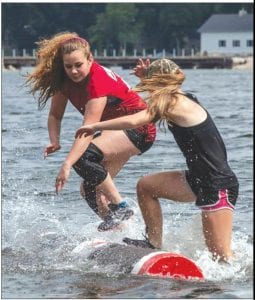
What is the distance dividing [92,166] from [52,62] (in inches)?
38.8

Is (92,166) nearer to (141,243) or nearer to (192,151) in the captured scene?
(141,243)

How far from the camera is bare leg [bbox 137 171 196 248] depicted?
9.91 meters

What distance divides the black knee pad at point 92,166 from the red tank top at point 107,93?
315 mm

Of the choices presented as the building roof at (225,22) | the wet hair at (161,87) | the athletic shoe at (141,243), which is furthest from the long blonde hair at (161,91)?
the building roof at (225,22)

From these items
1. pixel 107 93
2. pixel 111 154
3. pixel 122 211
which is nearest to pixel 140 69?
pixel 107 93

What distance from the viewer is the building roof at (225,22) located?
412 ft

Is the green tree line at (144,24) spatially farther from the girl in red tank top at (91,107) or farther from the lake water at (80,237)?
the girl in red tank top at (91,107)

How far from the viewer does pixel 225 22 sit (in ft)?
420

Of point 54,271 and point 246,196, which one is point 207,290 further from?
point 246,196

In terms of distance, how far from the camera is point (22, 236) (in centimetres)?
1195

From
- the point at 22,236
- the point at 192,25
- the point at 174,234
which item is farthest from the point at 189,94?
the point at 192,25

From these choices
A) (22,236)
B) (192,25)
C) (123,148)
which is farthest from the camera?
(192,25)

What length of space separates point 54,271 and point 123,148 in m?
1.30

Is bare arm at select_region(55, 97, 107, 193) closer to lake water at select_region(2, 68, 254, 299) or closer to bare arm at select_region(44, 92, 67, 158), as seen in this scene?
bare arm at select_region(44, 92, 67, 158)
